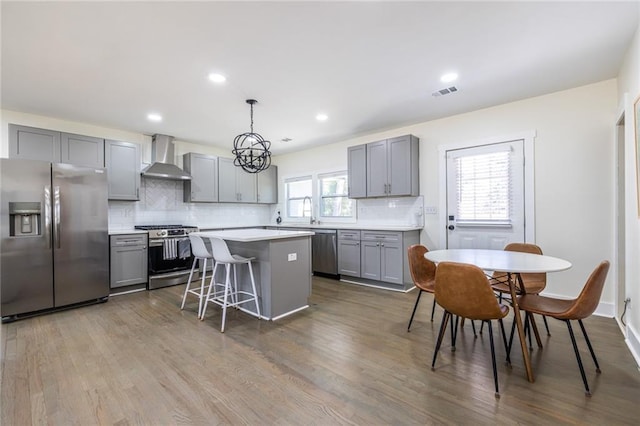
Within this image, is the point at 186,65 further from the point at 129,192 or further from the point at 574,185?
the point at 574,185

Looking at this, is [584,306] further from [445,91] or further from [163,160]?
[163,160]

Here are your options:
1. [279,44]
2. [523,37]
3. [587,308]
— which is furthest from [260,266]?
[523,37]

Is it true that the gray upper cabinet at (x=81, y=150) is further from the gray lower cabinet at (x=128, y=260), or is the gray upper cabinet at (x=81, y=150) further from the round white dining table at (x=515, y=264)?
the round white dining table at (x=515, y=264)

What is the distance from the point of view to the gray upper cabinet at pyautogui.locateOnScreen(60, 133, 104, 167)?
4.11 meters

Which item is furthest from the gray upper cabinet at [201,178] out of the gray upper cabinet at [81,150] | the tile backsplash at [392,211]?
the tile backsplash at [392,211]

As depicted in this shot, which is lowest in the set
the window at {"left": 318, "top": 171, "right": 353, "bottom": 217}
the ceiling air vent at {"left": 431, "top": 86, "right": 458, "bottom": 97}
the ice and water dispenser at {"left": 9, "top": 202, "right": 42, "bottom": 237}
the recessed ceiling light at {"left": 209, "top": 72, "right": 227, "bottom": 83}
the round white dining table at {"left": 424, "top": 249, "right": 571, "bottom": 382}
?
the round white dining table at {"left": 424, "top": 249, "right": 571, "bottom": 382}

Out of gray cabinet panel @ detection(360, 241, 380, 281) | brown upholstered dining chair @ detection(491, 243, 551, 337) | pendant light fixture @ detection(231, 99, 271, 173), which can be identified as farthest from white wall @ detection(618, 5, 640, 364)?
pendant light fixture @ detection(231, 99, 271, 173)

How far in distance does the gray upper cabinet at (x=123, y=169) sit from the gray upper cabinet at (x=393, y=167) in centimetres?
382

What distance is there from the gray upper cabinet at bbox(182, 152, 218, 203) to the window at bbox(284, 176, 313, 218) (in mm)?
1670

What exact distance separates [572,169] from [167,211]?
20.0 feet

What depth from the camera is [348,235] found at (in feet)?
15.9

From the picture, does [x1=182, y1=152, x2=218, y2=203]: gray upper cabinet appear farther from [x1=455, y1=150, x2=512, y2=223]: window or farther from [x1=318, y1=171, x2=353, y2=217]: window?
[x1=455, y1=150, x2=512, y2=223]: window

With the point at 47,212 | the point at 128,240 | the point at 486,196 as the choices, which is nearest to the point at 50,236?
the point at 47,212

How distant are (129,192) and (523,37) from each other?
5353mm
